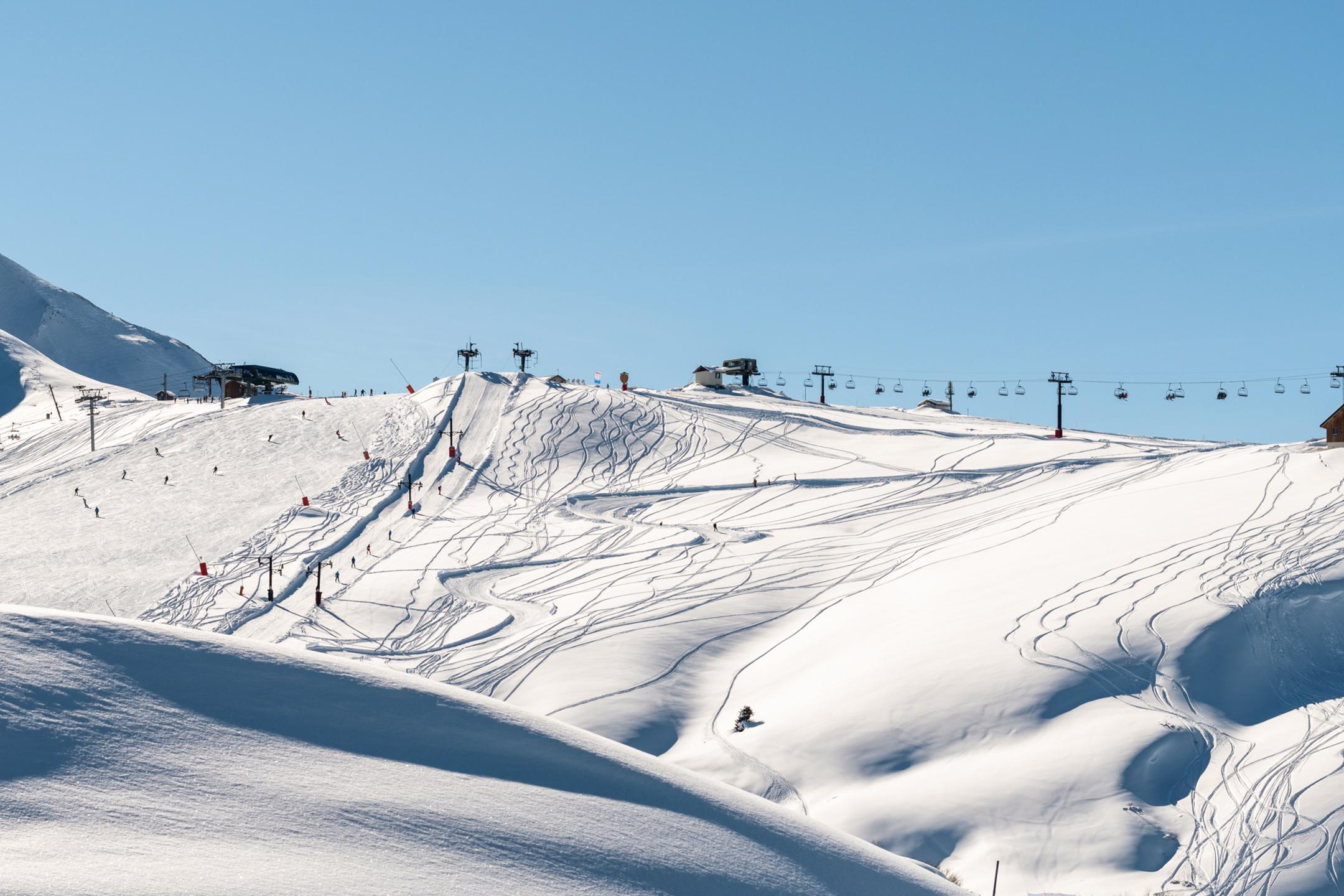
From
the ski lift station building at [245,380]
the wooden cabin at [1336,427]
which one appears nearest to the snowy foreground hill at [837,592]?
the wooden cabin at [1336,427]

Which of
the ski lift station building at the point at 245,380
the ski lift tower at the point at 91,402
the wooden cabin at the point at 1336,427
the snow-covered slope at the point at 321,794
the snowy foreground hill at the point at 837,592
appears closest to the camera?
the snow-covered slope at the point at 321,794

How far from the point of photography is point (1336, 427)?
53.8 m

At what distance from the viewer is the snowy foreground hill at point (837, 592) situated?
93.9 ft

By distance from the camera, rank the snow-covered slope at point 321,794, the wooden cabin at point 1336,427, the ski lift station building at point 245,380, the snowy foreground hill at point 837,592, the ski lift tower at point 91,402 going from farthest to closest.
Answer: the ski lift station building at point 245,380
the ski lift tower at point 91,402
the wooden cabin at point 1336,427
the snowy foreground hill at point 837,592
the snow-covered slope at point 321,794

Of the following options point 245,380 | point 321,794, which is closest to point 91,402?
point 245,380

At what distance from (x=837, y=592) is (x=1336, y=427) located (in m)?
24.7

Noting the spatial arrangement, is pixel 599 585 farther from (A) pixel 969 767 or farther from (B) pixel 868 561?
(A) pixel 969 767

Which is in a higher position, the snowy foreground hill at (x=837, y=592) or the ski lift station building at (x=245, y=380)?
the ski lift station building at (x=245, y=380)

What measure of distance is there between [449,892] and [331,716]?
3.43m

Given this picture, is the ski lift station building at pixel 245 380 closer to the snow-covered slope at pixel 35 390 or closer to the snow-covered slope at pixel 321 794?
the snow-covered slope at pixel 35 390

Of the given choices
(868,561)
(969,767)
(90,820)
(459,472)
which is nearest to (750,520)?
(868,561)

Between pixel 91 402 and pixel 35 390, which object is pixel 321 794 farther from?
pixel 35 390

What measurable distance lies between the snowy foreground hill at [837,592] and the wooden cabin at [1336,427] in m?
1.38

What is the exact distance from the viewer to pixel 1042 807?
2828 centimetres
